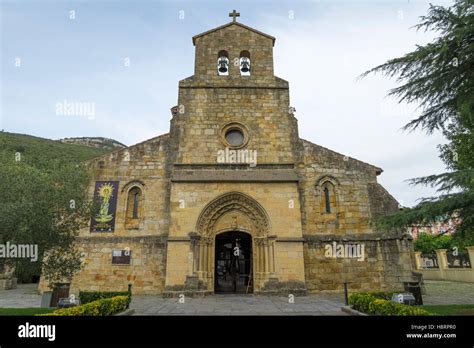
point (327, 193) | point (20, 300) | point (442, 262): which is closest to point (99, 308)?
point (20, 300)

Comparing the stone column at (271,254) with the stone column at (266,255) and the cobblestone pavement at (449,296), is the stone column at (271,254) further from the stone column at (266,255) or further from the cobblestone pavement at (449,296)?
the cobblestone pavement at (449,296)

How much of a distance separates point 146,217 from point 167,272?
3.28 m

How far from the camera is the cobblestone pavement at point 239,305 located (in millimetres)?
9930

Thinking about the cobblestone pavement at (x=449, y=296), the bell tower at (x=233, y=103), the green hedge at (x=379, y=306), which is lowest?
the cobblestone pavement at (x=449, y=296)

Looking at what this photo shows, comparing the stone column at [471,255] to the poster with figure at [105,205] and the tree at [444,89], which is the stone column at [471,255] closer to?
the tree at [444,89]

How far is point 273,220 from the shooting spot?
1498 centimetres

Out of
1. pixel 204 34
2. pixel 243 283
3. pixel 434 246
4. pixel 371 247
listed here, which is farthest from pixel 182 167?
pixel 434 246

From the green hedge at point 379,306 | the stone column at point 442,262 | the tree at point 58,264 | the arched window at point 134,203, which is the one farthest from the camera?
the stone column at point 442,262

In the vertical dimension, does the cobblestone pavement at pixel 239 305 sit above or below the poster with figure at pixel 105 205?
below

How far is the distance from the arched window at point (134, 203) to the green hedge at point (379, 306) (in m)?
11.1

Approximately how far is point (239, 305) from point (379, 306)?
5.02 m

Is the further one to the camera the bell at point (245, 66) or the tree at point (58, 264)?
the bell at point (245, 66)

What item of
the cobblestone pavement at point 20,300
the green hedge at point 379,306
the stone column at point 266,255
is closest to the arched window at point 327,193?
the stone column at point 266,255

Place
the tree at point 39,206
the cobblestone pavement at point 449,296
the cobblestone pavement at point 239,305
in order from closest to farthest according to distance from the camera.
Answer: the tree at point 39,206 < the cobblestone pavement at point 239,305 < the cobblestone pavement at point 449,296
